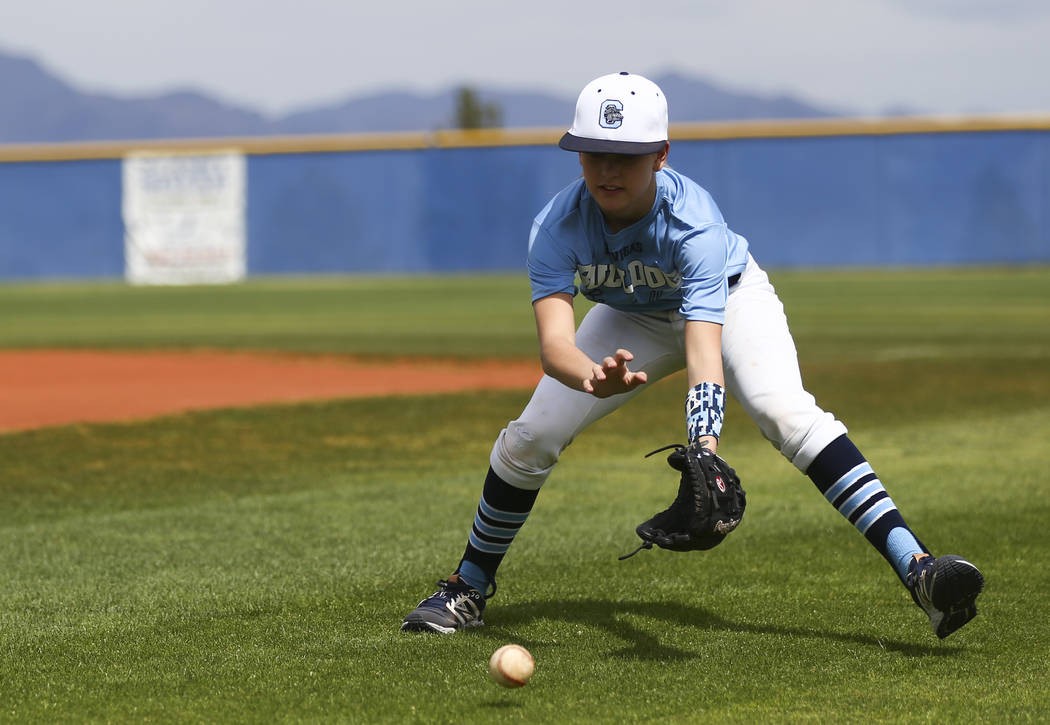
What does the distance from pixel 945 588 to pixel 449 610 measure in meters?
1.50

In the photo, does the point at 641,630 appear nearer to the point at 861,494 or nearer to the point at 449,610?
the point at 449,610

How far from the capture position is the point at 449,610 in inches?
167

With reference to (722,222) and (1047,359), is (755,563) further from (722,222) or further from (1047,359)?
(1047,359)

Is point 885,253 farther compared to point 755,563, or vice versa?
point 885,253

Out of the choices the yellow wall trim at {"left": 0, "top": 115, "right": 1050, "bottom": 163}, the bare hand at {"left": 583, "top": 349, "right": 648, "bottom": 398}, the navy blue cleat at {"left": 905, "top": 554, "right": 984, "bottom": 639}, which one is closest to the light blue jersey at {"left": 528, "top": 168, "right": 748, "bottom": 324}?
the bare hand at {"left": 583, "top": 349, "right": 648, "bottom": 398}

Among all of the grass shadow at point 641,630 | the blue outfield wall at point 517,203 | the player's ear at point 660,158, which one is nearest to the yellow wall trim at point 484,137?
the blue outfield wall at point 517,203

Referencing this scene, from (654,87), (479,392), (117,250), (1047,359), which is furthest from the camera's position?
(117,250)

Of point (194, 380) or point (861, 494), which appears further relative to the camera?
point (194, 380)

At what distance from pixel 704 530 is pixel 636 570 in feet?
5.44

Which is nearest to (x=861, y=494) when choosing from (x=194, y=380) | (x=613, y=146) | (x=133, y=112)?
(x=613, y=146)

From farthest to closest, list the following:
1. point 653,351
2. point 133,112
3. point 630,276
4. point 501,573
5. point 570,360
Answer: point 133,112 < point 501,573 < point 653,351 < point 630,276 < point 570,360

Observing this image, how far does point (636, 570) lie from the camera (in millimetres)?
5152

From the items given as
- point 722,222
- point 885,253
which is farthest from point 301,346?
point 885,253

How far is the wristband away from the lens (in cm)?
363
